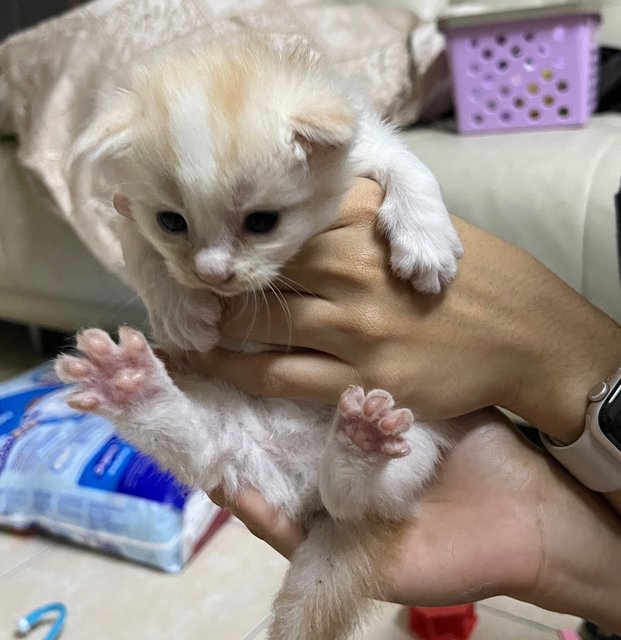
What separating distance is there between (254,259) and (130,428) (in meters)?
0.27

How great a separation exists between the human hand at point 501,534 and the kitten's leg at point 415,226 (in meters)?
0.27

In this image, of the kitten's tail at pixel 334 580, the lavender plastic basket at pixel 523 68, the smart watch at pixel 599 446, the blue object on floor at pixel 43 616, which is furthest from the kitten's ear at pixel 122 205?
the lavender plastic basket at pixel 523 68

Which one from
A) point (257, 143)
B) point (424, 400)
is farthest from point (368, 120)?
point (424, 400)

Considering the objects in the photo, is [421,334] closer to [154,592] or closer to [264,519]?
[264,519]

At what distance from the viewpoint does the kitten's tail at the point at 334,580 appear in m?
0.95

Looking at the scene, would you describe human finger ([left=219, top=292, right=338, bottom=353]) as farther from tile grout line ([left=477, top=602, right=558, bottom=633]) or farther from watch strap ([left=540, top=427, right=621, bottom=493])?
tile grout line ([left=477, top=602, right=558, bottom=633])

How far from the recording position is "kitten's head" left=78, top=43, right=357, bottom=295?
80 centimetres

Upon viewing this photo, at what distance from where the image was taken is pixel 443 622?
1316 mm

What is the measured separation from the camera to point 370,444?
0.87 metres

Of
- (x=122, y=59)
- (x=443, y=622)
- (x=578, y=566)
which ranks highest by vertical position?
(x=122, y=59)

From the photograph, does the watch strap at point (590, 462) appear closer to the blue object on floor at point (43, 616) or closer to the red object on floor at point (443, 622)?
the red object on floor at point (443, 622)

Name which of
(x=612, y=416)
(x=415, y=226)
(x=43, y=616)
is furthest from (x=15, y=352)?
(x=612, y=416)

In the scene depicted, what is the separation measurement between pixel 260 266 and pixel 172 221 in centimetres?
12

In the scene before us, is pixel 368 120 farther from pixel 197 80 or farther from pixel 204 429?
pixel 204 429
